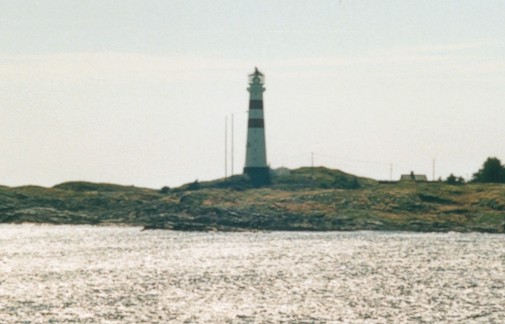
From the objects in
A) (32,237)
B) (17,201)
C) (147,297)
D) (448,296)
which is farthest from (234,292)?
(17,201)

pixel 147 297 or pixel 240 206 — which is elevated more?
pixel 240 206

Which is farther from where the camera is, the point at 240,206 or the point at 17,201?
the point at 17,201

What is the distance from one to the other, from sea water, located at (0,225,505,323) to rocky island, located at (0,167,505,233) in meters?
18.4

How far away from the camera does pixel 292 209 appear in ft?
568

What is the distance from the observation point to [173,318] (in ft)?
202

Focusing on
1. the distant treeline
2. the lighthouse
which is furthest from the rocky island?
the distant treeline

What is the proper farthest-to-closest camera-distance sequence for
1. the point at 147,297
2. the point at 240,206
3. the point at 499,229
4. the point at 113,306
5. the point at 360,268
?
the point at 240,206 < the point at 499,229 < the point at 360,268 < the point at 147,297 < the point at 113,306

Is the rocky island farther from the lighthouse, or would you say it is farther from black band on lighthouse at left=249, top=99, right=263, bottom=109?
black band on lighthouse at left=249, top=99, right=263, bottom=109

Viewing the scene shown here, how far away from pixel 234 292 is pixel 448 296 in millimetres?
17590

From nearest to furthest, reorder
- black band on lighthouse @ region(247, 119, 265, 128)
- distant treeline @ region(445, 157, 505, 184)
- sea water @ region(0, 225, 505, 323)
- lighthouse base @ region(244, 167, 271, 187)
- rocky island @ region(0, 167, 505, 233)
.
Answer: sea water @ region(0, 225, 505, 323) < rocky island @ region(0, 167, 505, 233) < black band on lighthouse @ region(247, 119, 265, 128) < lighthouse base @ region(244, 167, 271, 187) < distant treeline @ region(445, 157, 505, 184)

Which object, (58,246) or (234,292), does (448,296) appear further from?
(58,246)

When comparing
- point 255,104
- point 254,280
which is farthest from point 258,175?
point 254,280

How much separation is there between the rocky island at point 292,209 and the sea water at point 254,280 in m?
18.4

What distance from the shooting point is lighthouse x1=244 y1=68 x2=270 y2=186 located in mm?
173250
